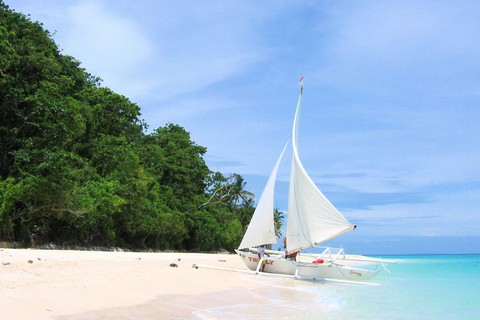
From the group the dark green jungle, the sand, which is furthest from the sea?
the dark green jungle

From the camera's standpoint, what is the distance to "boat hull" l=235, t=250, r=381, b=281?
17.0 meters

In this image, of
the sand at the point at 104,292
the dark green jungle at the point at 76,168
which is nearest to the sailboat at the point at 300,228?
the sand at the point at 104,292

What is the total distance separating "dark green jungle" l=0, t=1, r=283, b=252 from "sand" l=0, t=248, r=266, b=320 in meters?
9.33

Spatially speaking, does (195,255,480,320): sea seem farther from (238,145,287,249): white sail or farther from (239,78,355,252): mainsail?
(238,145,287,249): white sail

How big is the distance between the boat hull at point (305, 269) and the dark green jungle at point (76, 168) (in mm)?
9360

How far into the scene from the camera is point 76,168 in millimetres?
24172

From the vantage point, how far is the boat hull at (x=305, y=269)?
17.0 metres

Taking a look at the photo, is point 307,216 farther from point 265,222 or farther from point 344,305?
point 344,305

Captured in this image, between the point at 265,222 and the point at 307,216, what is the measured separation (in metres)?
1.99

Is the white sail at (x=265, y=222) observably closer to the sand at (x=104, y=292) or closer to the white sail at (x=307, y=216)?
the white sail at (x=307, y=216)

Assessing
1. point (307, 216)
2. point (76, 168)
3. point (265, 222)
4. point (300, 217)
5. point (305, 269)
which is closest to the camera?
point (305, 269)

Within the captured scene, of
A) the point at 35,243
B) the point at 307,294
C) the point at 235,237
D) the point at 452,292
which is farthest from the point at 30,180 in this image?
the point at 235,237

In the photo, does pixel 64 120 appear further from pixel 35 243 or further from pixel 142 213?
pixel 142 213

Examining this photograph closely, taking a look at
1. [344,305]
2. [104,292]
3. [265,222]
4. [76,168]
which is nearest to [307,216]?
[265,222]
